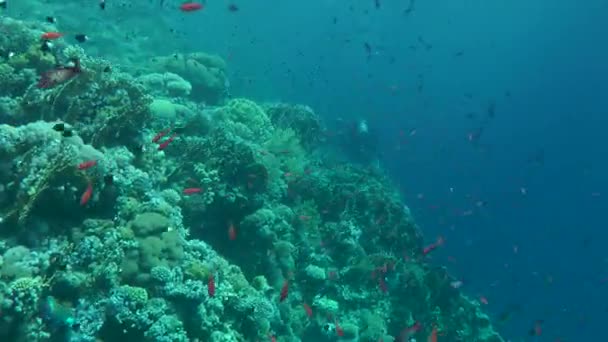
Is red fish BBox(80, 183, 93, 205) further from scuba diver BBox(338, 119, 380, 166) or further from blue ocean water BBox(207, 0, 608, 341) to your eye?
scuba diver BBox(338, 119, 380, 166)

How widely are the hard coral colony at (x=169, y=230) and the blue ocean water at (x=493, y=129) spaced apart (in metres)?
5.76

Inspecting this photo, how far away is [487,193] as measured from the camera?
62656 mm

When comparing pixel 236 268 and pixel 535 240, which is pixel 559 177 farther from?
pixel 236 268

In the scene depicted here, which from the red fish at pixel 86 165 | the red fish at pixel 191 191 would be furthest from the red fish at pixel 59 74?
the red fish at pixel 191 191

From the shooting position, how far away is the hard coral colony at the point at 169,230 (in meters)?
6.08

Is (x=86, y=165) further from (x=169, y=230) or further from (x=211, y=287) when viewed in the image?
(x=211, y=287)

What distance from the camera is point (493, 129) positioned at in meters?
89.7

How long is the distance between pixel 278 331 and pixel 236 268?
2263 millimetres

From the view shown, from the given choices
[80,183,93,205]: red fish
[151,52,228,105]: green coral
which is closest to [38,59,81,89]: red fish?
[80,183,93,205]: red fish

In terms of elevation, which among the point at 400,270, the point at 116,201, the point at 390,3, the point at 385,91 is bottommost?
the point at 116,201

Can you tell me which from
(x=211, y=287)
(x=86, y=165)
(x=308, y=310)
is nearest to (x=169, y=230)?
(x=211, y=287)

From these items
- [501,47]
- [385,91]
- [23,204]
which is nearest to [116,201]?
[23,204]

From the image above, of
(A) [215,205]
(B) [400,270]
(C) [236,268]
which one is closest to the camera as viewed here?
(C) [236,268]

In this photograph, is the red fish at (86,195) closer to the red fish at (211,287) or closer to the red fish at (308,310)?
the red fish at (211,287)
